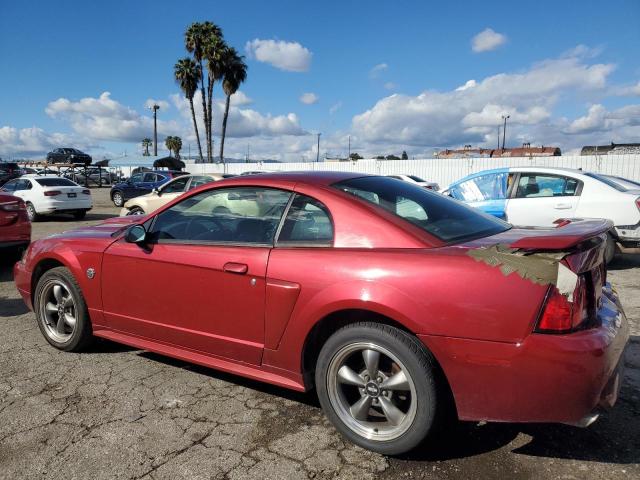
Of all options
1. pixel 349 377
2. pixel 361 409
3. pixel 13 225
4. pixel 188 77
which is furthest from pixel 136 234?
pixel 188 77

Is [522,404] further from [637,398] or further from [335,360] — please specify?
[637,398]

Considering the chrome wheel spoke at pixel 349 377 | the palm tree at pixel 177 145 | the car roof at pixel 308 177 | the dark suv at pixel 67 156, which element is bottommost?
the chrome wheel spoke at pixel 349 377

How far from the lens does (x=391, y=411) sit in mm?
2504

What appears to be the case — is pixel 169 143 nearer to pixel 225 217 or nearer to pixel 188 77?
pixel 188 77

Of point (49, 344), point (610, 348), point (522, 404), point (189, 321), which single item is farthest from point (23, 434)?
point (610, 348)

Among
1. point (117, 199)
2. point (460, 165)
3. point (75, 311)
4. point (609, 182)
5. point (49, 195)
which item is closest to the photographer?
point (75, 311)

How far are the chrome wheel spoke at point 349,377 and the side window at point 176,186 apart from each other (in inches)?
431

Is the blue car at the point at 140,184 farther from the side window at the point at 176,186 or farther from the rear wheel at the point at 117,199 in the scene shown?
the side window at the point at 176,186

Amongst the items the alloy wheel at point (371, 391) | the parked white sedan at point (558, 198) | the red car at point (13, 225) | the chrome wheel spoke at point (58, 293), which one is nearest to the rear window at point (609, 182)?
the parked white sedan at point (558, 198)

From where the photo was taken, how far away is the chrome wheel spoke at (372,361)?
2494 mm

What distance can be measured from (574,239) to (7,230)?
7.47m

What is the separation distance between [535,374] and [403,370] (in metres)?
0.59

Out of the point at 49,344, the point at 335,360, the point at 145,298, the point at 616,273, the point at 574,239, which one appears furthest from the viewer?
the point at 616,273

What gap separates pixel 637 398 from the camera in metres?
3.12
